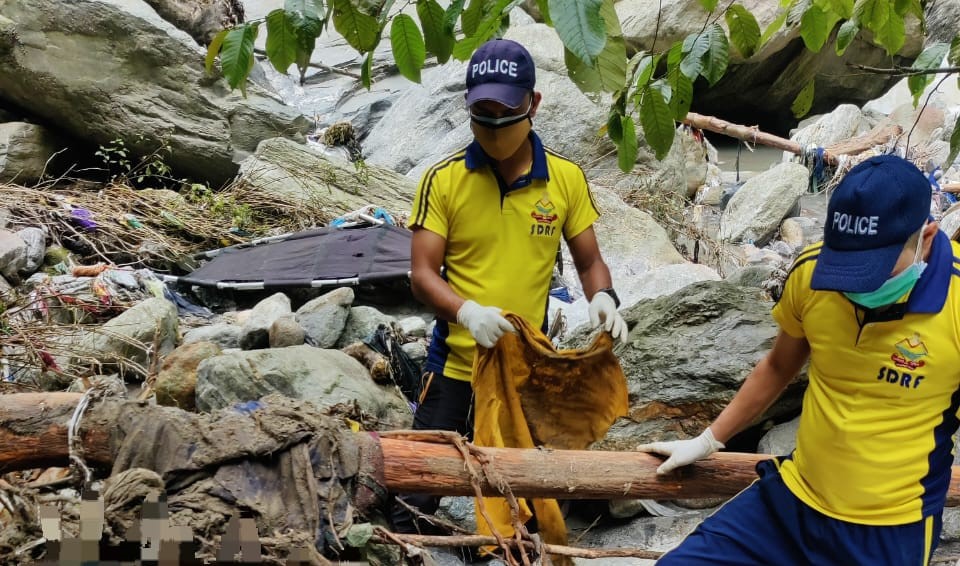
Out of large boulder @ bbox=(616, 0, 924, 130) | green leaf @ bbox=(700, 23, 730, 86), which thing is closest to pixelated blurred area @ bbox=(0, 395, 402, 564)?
green leaf @ bbox=(700, 23, 730, 86)

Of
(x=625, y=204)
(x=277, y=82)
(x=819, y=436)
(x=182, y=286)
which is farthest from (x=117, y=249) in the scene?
(x=277, y=82)

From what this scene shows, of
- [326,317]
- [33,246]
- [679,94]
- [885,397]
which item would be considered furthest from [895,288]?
[33,246]

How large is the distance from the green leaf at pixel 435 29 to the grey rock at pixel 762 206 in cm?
807

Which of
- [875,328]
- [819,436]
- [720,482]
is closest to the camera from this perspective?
[875,328]

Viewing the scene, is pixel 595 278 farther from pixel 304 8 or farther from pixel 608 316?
pixel 304 8

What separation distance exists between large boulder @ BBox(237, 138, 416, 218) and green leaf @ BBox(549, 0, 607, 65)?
21.7 ft

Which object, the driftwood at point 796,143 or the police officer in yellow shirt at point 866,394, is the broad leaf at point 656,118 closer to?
the police officer in yellow shirt at point 866,394

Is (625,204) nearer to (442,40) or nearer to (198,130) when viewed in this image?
(198,130)

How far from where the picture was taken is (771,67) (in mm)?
17547

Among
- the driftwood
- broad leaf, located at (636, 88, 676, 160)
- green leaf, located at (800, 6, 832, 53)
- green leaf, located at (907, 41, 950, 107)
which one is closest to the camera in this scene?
broad leaf, located at (636, 88, 676, 160)

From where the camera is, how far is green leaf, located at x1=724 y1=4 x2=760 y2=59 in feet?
6.62

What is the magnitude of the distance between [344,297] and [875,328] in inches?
153

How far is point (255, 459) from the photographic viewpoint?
66.1 inches

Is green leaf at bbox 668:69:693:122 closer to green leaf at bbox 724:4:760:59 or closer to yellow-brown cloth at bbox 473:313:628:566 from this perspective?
green leaf at bbox 724:4:760:59
